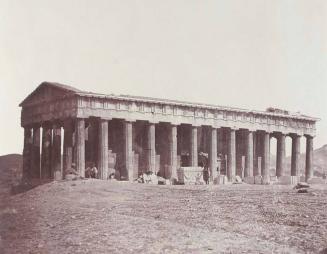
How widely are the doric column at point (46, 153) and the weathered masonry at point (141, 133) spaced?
0.08 meters

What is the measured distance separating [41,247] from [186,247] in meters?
4.96

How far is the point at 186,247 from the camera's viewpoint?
16.0 m

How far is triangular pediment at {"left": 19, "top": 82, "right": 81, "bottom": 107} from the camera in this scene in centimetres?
3986

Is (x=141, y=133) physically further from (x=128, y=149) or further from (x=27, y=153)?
(x=27, y=153)

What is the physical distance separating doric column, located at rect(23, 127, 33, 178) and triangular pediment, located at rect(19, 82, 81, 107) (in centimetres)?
246

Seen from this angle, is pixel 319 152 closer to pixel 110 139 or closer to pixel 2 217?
pixel 110 139

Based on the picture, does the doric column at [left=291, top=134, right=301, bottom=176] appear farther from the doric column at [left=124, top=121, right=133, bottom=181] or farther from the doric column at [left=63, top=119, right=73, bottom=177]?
the doric column at [left=63, top=119, right=73, bottom=177]

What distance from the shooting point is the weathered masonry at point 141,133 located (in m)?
39.7

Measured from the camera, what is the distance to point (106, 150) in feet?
130

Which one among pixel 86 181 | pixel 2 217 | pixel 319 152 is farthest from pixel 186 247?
pixel 319 152

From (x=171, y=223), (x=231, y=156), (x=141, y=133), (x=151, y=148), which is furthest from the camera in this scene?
(x=231, y=156)

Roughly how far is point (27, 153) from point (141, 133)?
9.61m

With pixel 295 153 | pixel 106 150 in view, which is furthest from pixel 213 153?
pixel 295 153

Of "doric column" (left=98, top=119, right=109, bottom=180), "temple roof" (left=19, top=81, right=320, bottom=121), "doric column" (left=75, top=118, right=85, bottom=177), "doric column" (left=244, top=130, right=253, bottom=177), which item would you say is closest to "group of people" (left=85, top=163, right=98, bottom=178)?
"doric column" (left=98, top=119, right=109, bottom=180)
